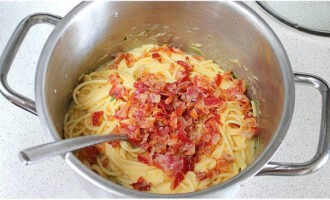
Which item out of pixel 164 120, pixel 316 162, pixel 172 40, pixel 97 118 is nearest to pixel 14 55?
pixel 97 118

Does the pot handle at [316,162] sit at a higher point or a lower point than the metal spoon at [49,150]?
higher

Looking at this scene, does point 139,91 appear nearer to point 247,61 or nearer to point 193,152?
point 193,152

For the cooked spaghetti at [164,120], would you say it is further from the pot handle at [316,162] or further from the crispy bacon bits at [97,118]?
the pot handle at [316,162]

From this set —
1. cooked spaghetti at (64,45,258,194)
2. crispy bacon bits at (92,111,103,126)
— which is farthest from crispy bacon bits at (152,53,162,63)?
crispy bacon bits at (92,111,103,126)

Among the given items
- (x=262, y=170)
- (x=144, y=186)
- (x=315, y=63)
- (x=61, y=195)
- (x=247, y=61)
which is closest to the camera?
(x=262, y=170)

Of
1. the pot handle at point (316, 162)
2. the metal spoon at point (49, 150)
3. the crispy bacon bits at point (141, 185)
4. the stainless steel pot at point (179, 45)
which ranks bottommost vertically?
the crispy bacon bits at point (141, 185)

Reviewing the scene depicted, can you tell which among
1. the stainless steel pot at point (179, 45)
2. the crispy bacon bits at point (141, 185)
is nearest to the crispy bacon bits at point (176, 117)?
the crispy bacon bits at point (141, 185)

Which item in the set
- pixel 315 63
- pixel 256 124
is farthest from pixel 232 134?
pixel 315 63
